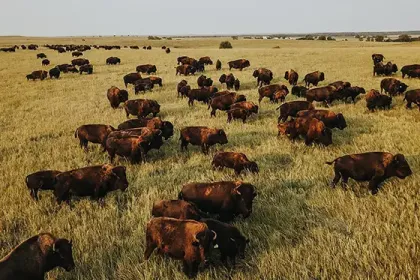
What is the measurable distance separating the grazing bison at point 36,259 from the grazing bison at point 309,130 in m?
6.96

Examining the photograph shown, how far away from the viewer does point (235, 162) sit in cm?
800

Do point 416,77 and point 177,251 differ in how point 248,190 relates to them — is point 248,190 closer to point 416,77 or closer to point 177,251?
point 177,251

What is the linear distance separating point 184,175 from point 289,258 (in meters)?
3.71

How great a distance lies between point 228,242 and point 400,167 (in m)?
3.88

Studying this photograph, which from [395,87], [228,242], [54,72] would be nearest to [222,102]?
[395,87]

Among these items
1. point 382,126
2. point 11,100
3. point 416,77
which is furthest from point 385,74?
point 11,100

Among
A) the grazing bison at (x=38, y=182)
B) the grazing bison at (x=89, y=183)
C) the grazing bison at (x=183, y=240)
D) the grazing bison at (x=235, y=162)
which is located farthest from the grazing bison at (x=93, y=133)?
the grazing bison at (x=183, y=240)

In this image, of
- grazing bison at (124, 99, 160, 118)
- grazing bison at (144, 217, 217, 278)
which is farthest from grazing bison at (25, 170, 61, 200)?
grazing bison at (124, 99, 160, 118)

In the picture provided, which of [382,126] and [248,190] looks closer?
[248,190]

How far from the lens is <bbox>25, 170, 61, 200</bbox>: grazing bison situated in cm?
722

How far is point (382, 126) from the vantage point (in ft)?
37.3

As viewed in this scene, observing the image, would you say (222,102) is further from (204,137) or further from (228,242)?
(228,242)

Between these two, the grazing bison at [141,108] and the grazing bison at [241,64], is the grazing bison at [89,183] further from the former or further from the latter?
the grazing bison at [241,64]

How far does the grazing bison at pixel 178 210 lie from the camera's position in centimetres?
537
